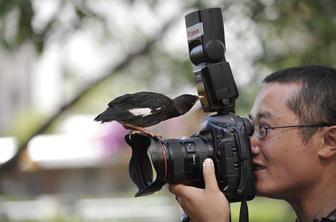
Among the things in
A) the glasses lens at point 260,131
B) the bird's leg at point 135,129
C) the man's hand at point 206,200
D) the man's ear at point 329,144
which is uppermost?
the bird's leg at point 135,129

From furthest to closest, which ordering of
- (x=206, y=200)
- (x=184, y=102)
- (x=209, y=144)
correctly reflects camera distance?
(x=184, y=102) < (x=209, y=144) < (x=206, y=200)

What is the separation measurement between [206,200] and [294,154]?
293mm

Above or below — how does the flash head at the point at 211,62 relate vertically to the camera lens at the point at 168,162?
above

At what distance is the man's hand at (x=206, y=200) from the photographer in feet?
7.10

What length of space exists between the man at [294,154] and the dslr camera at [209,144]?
4cm

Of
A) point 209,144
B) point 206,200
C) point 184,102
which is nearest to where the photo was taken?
point 206,200

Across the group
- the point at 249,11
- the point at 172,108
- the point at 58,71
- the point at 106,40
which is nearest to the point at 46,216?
the point at 58,71

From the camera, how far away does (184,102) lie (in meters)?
2.63

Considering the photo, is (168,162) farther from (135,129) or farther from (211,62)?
(211,62)

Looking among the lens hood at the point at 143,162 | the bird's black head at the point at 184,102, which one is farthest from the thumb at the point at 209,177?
the bird's black head at the point at 184,102

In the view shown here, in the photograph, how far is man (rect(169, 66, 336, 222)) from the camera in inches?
86.0

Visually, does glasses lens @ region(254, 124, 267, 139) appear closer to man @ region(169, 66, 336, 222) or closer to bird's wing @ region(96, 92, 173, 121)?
man @ region(169, 66, 336, 222)

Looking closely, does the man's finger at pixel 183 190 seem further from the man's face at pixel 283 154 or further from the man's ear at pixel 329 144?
the man's ear at pixel 329 144

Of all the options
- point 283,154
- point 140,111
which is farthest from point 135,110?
point 283,154
